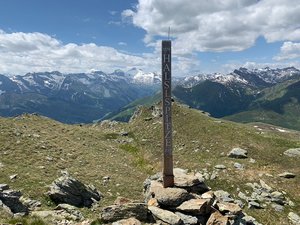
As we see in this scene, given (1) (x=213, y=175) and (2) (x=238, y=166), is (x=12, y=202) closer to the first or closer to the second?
(1) (x=213, y=175)

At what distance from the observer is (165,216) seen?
2148 centimetres

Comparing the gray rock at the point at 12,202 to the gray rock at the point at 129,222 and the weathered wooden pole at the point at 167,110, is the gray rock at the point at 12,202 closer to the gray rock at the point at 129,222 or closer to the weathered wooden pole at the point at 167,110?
the gray rock at the point at 129,222

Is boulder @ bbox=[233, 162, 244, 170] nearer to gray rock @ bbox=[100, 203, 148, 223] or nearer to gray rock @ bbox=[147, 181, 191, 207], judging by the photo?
gray rock @ bbox=[147, 181, 191, 207]

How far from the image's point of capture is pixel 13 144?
42844 mm

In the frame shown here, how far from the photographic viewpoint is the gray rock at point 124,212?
67.6 ft

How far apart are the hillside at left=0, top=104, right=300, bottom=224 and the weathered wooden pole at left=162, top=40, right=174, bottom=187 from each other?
6.07 meters

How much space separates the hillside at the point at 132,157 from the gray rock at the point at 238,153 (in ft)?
3.33

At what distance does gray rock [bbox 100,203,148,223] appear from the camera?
2061 centimetres

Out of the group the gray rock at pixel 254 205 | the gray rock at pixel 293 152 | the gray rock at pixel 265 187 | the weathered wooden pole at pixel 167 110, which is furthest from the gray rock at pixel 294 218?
the gray rock at pixel 293 152

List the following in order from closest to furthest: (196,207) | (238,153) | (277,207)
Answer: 1. (196,207)
2. (277,207)
3. (238,153)

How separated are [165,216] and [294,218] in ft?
62.8

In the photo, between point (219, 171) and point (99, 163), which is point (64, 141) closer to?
point (99, 163)

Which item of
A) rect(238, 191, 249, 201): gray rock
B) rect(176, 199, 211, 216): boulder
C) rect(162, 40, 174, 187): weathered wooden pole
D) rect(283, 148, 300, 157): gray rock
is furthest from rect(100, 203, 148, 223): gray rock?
rect(283, 148, 300, 157): gray rock

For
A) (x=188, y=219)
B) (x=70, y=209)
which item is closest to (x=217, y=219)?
(x=188, y=219)
